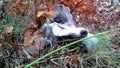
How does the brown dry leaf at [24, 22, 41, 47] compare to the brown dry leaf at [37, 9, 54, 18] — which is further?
the brown dry leaf at [37, 9, 54, 18]

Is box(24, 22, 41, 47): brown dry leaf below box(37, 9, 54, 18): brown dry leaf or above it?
below

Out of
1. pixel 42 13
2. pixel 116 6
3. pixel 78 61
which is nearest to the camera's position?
pixel 78 61

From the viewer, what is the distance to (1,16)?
2.14 meters

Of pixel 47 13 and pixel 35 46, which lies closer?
pixel 35 46

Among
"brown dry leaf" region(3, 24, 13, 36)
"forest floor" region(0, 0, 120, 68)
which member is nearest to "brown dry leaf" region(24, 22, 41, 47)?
"forest floor" region(0, 0, 120, 68)

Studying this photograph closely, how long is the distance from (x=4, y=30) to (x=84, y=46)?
513 millimetres

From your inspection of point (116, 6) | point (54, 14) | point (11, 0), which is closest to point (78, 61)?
point (54, 14)

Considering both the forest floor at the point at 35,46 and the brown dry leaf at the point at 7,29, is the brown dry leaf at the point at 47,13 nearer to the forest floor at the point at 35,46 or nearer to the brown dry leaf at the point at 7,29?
the forest floor at the point at 35,46

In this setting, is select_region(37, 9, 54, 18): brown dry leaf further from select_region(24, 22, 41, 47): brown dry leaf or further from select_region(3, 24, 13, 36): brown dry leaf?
select_region(3, 24, 13, 36): brown dry leaf

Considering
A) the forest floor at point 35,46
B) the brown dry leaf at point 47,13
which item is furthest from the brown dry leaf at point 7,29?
the brown dry leaf at point 47,13

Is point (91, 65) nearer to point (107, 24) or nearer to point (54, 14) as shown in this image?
point (54, 14)

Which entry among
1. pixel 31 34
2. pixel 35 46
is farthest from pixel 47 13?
pixel 35 46

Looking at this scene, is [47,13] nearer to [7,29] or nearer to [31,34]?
[31,34]

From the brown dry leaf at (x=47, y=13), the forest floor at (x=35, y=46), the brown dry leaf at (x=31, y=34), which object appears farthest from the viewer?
the brown dry leaf at (x=47, y=13)
